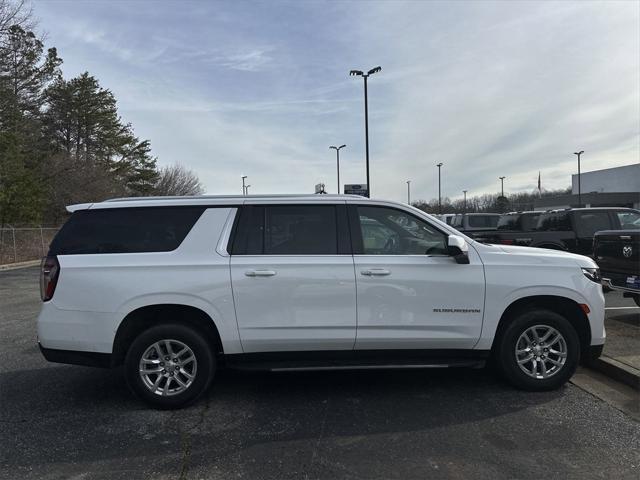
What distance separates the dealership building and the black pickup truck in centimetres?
5250

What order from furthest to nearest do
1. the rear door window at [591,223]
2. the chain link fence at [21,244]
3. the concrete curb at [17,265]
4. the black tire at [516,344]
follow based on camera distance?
the chain link fence at [21,244], the concrete curb at [17,265], the rear door window at [591,223], the black tire at [516,344]

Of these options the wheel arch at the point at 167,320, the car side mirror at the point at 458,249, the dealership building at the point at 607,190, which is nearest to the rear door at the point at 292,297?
the wheel arch at the point at 167,320

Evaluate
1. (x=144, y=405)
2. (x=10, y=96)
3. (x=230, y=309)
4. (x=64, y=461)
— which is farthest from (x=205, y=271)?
(x=10, y=96)

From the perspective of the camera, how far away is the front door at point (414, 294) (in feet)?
15.2

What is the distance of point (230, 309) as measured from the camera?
456 cm

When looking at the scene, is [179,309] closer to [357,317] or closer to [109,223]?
[109,223]

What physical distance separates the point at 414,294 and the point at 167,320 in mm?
2266

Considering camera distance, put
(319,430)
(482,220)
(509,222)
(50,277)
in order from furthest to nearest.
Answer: (482,220) < (509,222) < (50,277) < (319,430)

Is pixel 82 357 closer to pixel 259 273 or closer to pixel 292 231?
pixel 259 273

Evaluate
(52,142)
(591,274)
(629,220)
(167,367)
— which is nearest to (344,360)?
(167,367)

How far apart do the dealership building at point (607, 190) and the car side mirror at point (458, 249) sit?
6176 cm

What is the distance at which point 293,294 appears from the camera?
456 centimetres

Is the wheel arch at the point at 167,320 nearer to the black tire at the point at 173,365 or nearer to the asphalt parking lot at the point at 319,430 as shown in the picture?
the black tire at the point at 173,365

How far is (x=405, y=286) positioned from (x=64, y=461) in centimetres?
301
